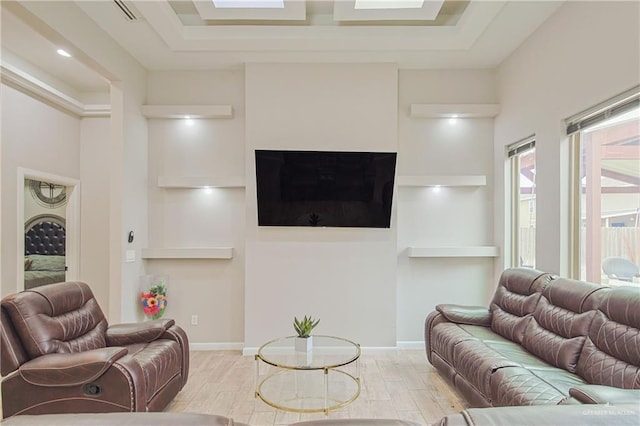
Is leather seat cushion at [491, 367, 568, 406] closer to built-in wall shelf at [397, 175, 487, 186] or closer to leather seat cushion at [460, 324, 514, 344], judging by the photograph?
leather seat cushion at [460, 324, 514, 344]

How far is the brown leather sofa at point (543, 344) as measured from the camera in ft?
6.82

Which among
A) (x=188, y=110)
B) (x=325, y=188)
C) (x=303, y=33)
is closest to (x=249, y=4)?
(x=303, y=33)

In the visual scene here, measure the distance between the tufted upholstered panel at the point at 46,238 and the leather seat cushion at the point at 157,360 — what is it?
362 cm

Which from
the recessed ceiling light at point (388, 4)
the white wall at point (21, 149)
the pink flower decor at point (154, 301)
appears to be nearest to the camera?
the recessed ceiling light at point (388, 4)

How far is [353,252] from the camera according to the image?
14.2 feet

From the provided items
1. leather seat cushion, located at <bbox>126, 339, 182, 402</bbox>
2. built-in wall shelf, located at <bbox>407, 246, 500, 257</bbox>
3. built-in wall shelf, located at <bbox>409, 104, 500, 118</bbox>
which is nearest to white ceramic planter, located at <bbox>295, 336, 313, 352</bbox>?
leather seat cushion, located at <bbox>126, 339, 182, 402</bbox>

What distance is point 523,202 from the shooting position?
13.7 ft

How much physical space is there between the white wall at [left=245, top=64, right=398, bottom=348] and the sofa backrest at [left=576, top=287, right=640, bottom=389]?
85.4 inches

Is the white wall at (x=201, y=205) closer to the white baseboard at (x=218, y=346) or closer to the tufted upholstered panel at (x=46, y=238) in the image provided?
the white baseboard at (x=218, y=346)

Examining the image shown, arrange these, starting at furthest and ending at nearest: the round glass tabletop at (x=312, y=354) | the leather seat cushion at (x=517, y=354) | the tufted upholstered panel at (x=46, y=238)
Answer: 1. the tufted upholstered panel at (x=46, y=238)
2. the round glass tabletop at (x=312, y=354)
3. the leather seat cushion at (x=517, y=354)

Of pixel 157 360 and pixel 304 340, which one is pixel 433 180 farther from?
pixel 157 360

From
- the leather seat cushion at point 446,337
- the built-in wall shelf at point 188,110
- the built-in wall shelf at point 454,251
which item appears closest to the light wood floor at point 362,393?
the leather seat cushion at point 446,337

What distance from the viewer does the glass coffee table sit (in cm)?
274

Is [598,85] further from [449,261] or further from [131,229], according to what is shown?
[131,229]
